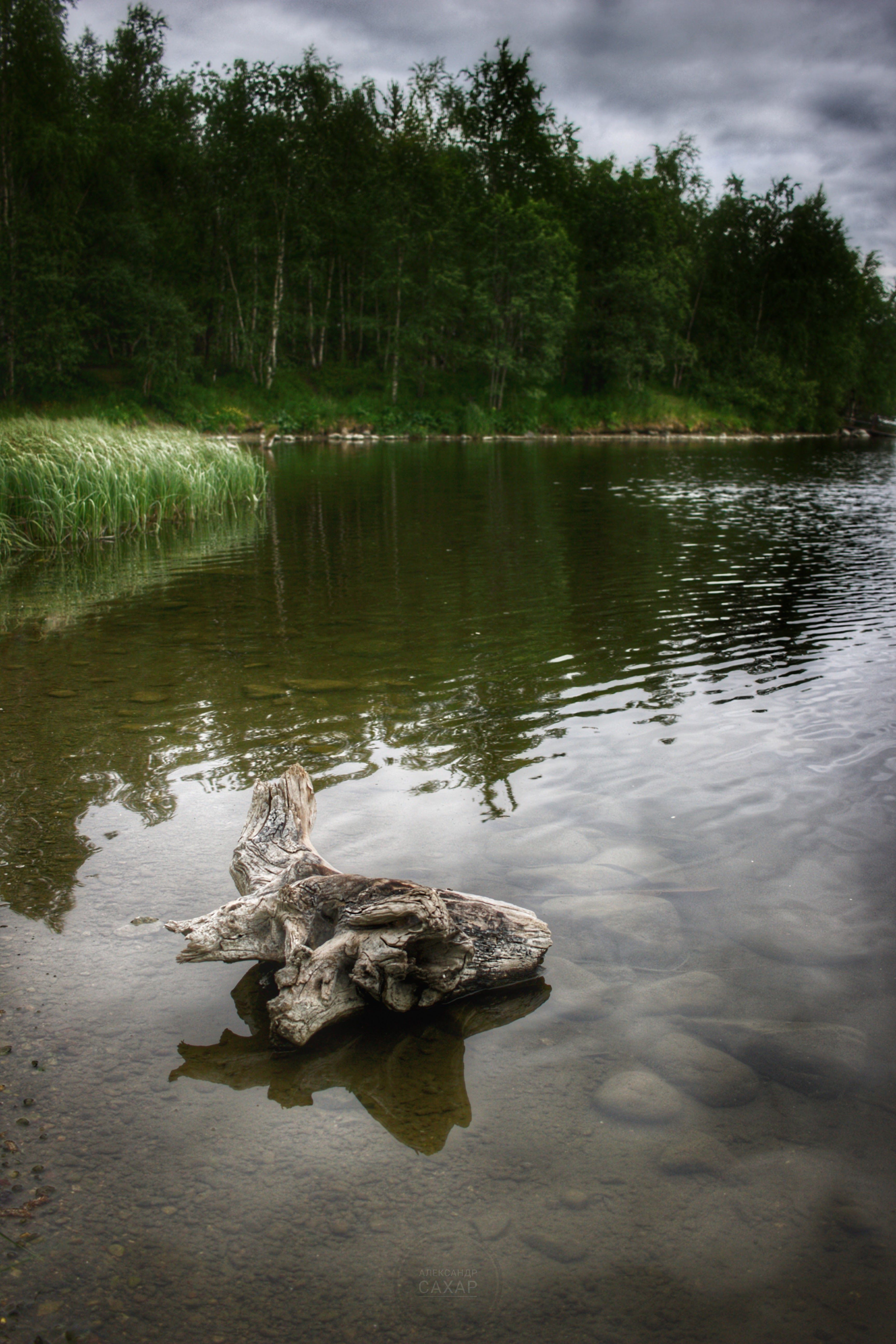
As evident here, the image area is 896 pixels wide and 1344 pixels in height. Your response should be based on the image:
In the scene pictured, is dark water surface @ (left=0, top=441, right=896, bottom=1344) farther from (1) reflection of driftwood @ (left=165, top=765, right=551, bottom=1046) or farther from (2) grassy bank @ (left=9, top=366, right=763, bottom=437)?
(2) grassy bank @ (left=9, top=366, right=763, bottom=437)

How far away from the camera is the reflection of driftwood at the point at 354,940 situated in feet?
9.66

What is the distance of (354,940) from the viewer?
3.02 m

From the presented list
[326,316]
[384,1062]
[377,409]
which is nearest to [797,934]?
[384,1062]

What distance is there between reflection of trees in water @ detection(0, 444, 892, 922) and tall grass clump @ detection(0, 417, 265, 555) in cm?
83

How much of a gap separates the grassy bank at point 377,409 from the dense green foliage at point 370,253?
0.31m

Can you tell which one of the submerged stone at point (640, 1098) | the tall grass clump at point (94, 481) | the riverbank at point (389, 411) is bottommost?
the submerged stone at point (640, 1098)

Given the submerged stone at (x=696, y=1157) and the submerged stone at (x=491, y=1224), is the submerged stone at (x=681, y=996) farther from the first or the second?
the submerged stone at (x=491, y=1224)

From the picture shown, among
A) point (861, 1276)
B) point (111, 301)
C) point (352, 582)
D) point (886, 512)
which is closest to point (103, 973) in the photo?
point (861, 1276)

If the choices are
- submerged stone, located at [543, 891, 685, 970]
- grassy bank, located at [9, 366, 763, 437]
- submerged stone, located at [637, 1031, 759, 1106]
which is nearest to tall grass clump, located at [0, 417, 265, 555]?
submerged stone, located at [543, 891, 685, 970]

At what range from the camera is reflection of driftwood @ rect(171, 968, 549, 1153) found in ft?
8.58

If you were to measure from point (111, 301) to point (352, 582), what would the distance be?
109 feet

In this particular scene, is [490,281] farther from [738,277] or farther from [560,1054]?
[560,1054]

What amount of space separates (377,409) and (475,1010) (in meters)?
44.8


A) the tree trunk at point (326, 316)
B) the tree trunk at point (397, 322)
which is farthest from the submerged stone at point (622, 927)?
the tree trunk at point (326, 316)
